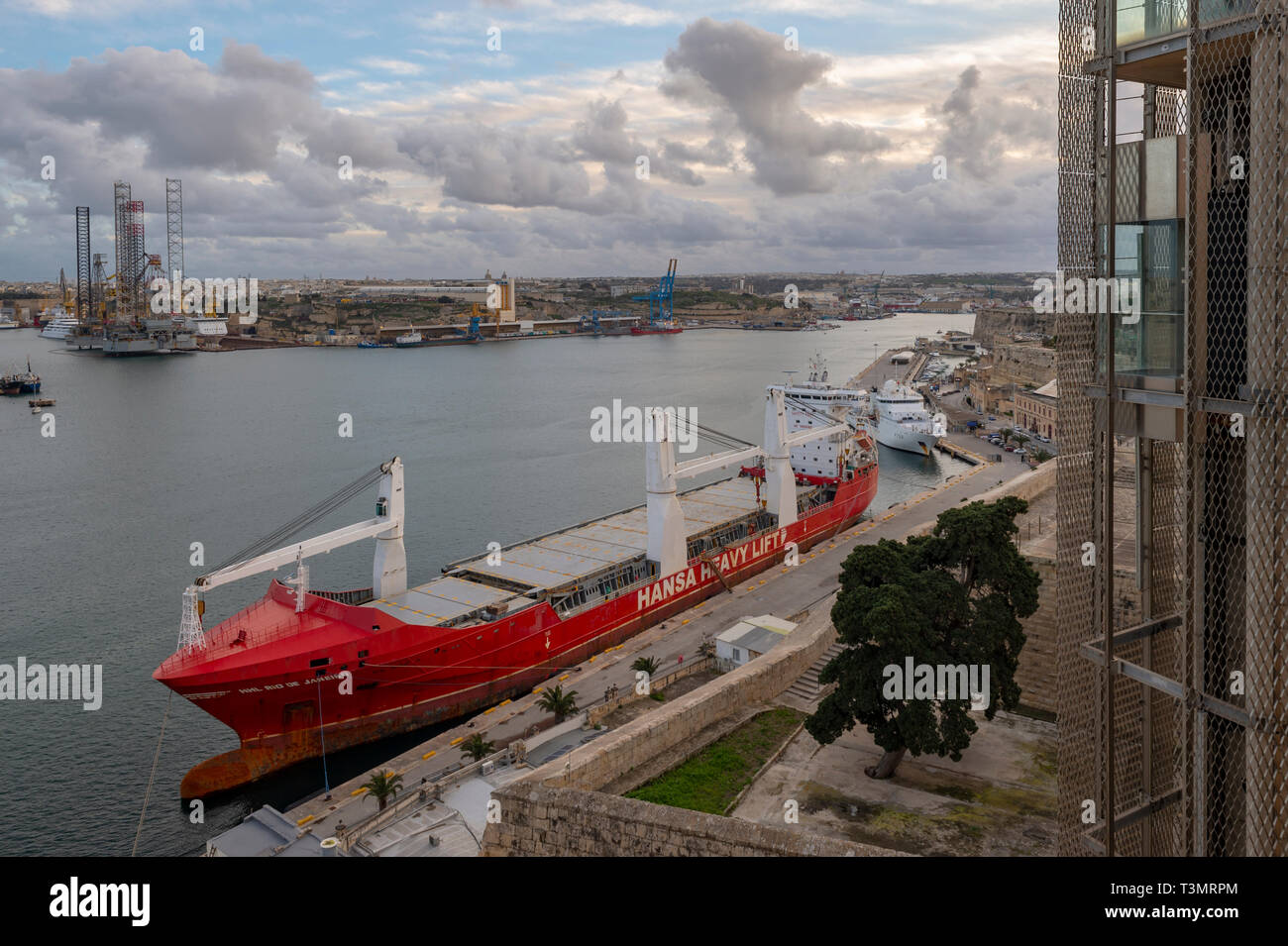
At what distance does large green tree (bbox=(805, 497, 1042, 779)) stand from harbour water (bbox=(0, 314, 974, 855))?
344 inches

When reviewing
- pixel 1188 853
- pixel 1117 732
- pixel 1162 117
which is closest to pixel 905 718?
pixel 1117 732

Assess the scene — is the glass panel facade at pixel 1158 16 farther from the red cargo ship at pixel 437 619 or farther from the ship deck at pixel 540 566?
the ship deck at pixel 540 566

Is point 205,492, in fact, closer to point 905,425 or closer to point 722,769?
point 905,425

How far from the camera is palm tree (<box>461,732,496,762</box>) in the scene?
12406 millimetres

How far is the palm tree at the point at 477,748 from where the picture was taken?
12.4 metres

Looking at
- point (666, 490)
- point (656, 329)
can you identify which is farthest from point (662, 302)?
point (666, 490)

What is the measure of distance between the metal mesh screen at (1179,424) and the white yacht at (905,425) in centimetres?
3667

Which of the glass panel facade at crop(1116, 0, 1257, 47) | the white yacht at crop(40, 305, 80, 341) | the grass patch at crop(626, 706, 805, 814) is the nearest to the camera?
the glass panel facade at crop(1116, 0, 1257, 47)

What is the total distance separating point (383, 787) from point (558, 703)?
292 cm

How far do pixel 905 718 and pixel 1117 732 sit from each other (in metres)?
4.46

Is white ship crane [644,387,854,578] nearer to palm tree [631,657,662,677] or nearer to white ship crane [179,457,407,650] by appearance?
palm tree [631,657,662,677]

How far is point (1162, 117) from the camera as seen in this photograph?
4531 millimetres

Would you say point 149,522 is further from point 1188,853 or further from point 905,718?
point 1188,853

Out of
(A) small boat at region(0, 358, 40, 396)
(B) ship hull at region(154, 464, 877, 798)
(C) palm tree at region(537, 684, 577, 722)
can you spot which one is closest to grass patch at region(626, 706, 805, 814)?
(C) palm tree at region(537, 684, 577, 722)
